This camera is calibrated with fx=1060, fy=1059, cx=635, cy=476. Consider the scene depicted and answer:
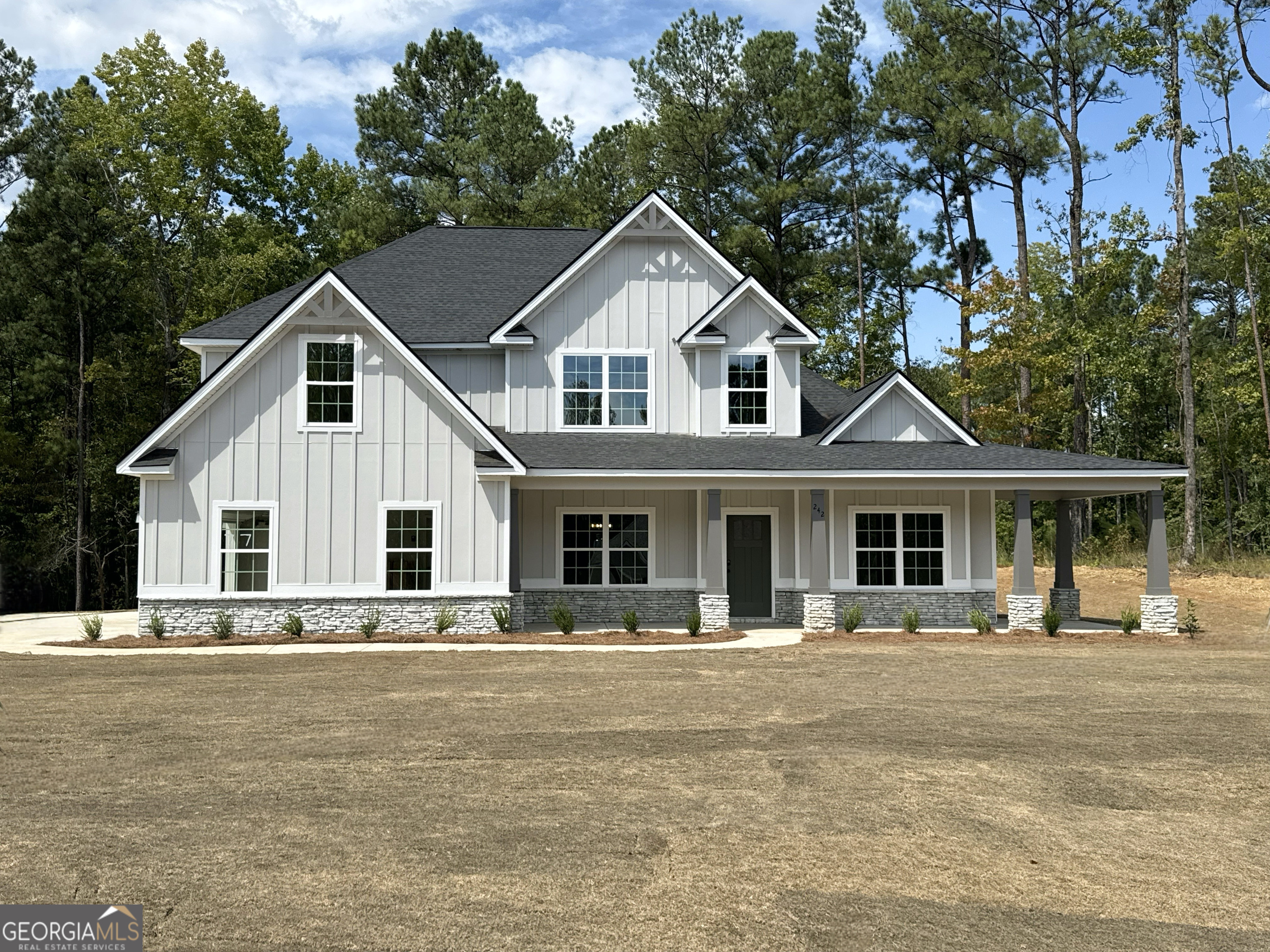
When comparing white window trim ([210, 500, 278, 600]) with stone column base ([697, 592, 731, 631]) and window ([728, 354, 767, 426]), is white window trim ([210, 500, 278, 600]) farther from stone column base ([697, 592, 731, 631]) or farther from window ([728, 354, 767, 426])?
window ([728, 354, 767, 426])

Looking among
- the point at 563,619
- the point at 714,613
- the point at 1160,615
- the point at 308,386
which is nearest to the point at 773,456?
the point at 714,613

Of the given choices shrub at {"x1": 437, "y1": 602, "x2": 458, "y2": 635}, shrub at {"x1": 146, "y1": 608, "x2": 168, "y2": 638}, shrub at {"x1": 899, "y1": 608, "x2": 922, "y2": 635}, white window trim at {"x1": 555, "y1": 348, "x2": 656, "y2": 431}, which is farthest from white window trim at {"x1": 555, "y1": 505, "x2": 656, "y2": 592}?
shrub at {"x1": 146, "y1": 608, "x2": 168, "y2": 638}

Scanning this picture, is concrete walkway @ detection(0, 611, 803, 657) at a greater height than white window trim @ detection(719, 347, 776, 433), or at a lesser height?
lesser

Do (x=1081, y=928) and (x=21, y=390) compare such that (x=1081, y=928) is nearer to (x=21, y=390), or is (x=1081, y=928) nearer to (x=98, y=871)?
(x=98, y=871)

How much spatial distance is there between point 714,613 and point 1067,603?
28.6ft

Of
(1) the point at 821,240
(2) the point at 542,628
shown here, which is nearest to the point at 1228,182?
(1) the point at 821,240

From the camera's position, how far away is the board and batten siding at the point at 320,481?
1919cm

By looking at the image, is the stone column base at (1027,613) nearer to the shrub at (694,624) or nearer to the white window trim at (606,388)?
the shrub at (694,624)

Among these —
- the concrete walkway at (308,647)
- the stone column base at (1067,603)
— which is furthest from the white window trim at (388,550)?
the stone column base at (1067,603)

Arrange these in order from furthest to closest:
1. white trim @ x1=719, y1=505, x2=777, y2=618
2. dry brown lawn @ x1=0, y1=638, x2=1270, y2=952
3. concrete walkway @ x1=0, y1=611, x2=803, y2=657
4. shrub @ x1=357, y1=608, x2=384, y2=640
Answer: white trim @ x1=719, y1=505, x2=777, y2=618, shrub @ x1=357, y1=608, x2=384, y2=640, concrete walkway @ x1=0, y1=611, x2=803, y2=657, dry brown lawn @ x1=0, y1=638, x2=1270, y2=952

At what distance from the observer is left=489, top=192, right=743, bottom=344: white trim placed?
2212 centimetres

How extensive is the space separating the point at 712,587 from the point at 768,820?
42.6 feet

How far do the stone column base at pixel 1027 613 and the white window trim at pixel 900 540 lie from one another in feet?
4.99

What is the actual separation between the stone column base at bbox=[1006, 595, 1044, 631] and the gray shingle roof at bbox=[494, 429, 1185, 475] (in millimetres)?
2528
